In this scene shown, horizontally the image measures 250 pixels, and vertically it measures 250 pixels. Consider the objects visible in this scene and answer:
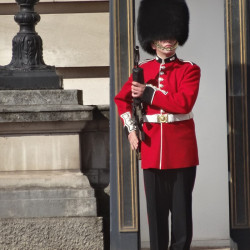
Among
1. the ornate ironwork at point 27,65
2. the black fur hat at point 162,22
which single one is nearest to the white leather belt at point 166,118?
the black fur hat at point 162,22

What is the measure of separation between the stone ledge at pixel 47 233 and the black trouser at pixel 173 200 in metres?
0.96

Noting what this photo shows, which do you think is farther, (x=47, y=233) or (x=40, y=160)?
(x=40, y=160)

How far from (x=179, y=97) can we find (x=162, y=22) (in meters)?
0.52

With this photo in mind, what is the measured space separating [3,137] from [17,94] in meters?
0.34

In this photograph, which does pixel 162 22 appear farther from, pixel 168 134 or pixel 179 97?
pixel 168 134

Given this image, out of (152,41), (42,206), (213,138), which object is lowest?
(42,206)

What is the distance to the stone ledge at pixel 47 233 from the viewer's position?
7469 millimetres

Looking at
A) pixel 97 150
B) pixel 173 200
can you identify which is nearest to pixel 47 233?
pixel 97 150

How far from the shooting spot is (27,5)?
798 cm

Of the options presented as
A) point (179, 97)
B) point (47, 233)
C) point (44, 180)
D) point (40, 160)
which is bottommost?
point (47, 233)

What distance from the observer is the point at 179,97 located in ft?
21.2

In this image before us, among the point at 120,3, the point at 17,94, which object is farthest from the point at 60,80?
the point at 120,3

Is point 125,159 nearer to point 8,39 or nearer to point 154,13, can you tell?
point 154,13

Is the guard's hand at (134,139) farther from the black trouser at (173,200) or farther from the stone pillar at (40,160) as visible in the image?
the stone pillar at (40,160)
